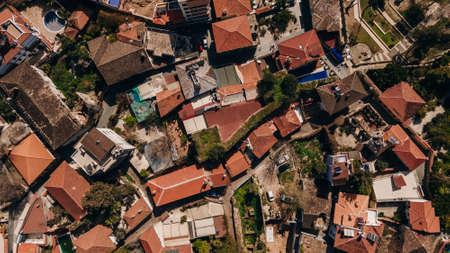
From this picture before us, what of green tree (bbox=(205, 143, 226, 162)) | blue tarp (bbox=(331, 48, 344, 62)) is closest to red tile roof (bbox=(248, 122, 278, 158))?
green tree (bbox=(205, 143, 226, 162))

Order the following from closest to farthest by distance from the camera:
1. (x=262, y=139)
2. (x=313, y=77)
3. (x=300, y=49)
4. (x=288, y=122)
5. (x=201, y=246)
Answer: (x=201, y=246) < (x=300, y=49) < (x=262, y=139) < (x=288, y=122) < (x=313, y=77)

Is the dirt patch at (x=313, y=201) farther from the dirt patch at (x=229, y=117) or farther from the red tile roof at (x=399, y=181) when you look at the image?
the dirt patch at (x=229, y=117)

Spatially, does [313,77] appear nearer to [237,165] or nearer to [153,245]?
[237,165]

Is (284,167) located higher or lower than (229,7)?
lower

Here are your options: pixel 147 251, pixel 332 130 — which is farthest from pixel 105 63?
pixel 332 130

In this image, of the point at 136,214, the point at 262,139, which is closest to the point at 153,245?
the point at 136,214
